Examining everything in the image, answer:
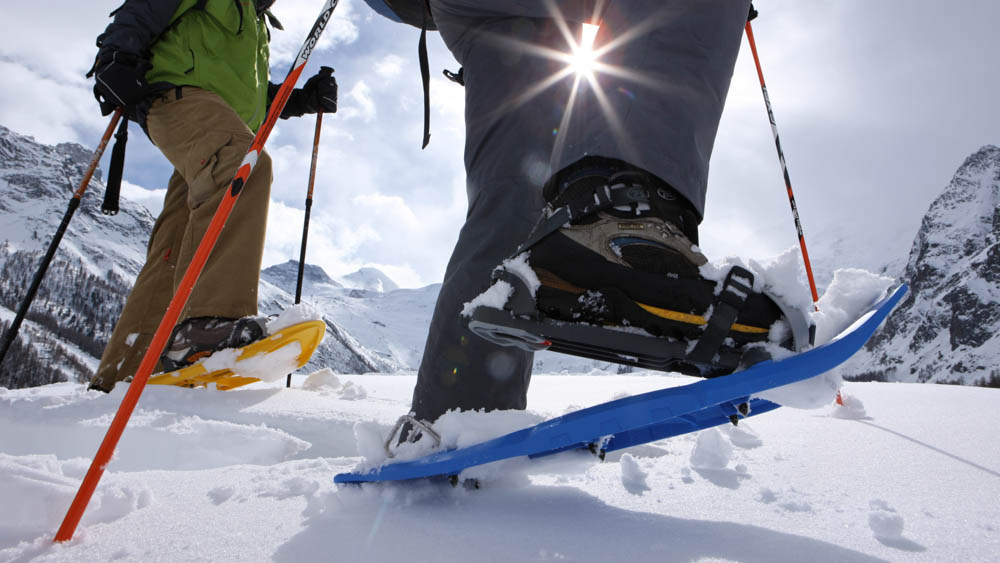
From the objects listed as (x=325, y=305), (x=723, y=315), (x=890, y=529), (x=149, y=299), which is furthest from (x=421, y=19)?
(x=325, y=305)

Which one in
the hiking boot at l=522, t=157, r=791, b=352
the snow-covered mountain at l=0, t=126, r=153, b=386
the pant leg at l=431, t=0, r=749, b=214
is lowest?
the hiking boot at l=522, t=157, r=791, b=352

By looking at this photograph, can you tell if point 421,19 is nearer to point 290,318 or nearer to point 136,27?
point 290,318

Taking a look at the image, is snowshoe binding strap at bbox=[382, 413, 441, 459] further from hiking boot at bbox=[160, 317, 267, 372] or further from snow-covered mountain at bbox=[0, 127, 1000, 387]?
snow-covered mountain at bbox=[0, 127, 1000, 387]

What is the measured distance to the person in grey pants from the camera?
0.92m

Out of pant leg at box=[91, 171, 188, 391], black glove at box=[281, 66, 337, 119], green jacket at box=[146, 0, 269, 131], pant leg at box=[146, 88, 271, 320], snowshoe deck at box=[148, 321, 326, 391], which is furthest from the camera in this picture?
black glove at box=[281, 66, 337, 119]

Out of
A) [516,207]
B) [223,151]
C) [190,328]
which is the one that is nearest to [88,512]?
[516,207]

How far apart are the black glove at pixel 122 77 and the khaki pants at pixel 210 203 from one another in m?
0.13

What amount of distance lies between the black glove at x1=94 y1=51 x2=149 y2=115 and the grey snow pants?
1702mm

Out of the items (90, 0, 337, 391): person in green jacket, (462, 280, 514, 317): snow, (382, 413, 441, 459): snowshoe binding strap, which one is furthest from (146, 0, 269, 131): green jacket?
(462, 280, 514, 317): snow

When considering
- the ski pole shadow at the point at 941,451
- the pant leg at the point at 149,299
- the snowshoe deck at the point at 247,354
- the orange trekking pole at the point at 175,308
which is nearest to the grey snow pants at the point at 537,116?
the orange trekking pole at the point at 175,308

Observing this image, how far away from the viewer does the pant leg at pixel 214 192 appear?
7.72 feet

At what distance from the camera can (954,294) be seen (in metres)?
114

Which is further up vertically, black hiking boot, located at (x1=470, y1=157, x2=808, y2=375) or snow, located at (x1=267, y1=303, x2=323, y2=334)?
snow, located at (x1=267, y1=303, x2=323, y2=334)

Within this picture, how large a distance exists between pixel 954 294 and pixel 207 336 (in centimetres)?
14763
